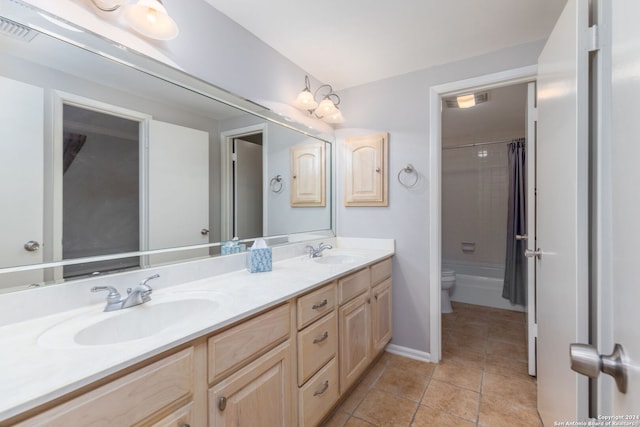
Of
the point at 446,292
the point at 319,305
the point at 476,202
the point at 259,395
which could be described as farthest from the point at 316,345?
the point at 476,202

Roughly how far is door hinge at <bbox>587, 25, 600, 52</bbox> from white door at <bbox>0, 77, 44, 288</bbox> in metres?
1.79

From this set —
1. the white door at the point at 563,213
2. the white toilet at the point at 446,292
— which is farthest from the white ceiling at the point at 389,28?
the white toilet at the point at 446,292

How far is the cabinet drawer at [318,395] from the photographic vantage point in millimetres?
1236

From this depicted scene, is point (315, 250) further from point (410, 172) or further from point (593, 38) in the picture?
point (593, 38)

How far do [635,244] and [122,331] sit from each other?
4.34 ft

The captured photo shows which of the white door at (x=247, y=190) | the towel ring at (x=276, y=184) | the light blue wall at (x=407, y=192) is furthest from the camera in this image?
the light blue wall at (x=407, y=192)

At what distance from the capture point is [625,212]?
475mm

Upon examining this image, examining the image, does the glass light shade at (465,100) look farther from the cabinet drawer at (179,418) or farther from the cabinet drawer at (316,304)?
the cabinet drawer at (179,418)

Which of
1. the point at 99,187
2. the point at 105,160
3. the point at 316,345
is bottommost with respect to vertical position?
the point at 316,345

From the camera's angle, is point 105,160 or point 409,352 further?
point 409,352

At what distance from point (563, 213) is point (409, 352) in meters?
1.61

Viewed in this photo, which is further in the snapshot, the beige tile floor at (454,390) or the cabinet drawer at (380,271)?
the cabinet drawer at (380,271)

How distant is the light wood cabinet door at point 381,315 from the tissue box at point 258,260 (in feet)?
2.60

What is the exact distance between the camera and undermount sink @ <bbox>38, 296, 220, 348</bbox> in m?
0.79
